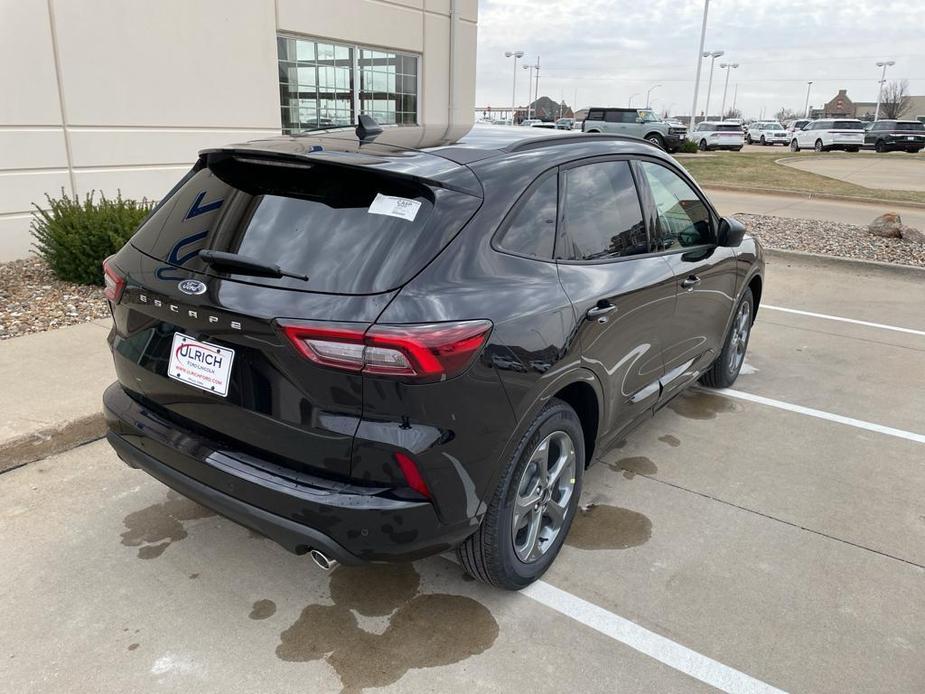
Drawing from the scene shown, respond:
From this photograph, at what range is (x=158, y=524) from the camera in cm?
327

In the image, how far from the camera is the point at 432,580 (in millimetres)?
2943

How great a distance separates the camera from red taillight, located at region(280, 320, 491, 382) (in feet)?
6.97

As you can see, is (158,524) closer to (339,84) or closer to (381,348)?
(381,348)

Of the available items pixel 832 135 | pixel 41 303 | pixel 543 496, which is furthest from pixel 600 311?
pixel 832 135

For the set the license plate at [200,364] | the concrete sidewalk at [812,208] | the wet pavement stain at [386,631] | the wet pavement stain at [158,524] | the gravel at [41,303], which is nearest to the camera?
the license plate at [200,364]

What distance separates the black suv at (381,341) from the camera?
7.20 feet

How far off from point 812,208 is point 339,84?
34.4ft

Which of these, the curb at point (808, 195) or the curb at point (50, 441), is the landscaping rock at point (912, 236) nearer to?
the curb at point (808, 195)

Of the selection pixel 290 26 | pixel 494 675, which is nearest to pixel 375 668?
pixel 494 675

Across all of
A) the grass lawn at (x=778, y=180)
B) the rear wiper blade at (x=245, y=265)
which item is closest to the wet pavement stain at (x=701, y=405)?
the rear wiper blade at (x=245, y=265)

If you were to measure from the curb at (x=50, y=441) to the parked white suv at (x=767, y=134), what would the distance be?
5667 cm

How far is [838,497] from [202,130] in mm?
8325

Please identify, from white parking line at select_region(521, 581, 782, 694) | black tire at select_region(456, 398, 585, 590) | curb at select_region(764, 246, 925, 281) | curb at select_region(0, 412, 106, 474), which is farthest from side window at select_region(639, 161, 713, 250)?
curb at select_region(764, 246, 925, 281)

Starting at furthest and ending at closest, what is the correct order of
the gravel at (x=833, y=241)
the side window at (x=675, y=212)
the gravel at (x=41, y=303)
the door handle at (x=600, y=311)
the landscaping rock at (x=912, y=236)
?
the landscaping rock at (x=912, y=236) < the gravel at (x=833, y=241) < the gravel at (x=41, y=303) < the side window at (x=675, y=212) < the door handle at (x=600, y=311)
